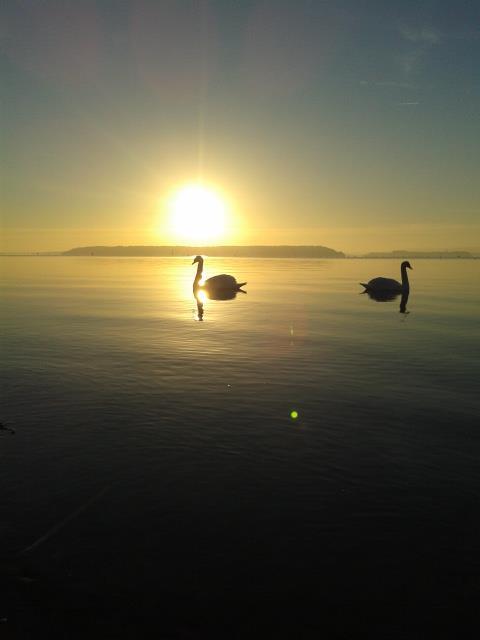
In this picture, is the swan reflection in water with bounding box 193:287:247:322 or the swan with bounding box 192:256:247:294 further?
the swan with bounding box 192:256:247:294

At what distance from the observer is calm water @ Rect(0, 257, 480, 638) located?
234 inches

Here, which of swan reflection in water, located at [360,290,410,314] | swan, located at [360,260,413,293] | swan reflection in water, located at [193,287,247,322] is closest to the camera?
swan reflection in water, located at [360,290,410,314]

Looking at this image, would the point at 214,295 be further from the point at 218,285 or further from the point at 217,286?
the point at 218,285

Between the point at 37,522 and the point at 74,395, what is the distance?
7.14 meters

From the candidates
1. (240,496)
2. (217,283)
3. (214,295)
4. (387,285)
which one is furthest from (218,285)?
(240,496)

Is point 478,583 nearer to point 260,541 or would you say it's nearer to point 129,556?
point 260,541

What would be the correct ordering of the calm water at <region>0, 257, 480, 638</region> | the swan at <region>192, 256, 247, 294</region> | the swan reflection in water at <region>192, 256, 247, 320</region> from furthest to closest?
the swan at <region>192, 256, 247, 294</region> → the swan reflection in water at <region>192, 256, 247, 320</region> → the calm water at <region>0, 257, 480, 638</region>

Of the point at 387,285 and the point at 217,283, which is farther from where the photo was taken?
the point at 217,283

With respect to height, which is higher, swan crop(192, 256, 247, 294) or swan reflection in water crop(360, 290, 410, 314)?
swan crop(192, 256, 247, 294)

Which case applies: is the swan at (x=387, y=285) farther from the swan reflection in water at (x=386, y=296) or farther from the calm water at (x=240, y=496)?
the calm water at (x=240, y=496)

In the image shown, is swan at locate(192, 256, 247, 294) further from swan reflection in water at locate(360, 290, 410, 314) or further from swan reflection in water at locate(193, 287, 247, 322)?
swan reflection in water at locate(360, 290, 410, 314)

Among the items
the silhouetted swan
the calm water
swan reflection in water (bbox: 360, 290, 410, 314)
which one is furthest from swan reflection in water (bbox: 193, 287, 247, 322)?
the calm water

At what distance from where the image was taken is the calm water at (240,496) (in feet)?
19.5

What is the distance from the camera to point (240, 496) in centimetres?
848
